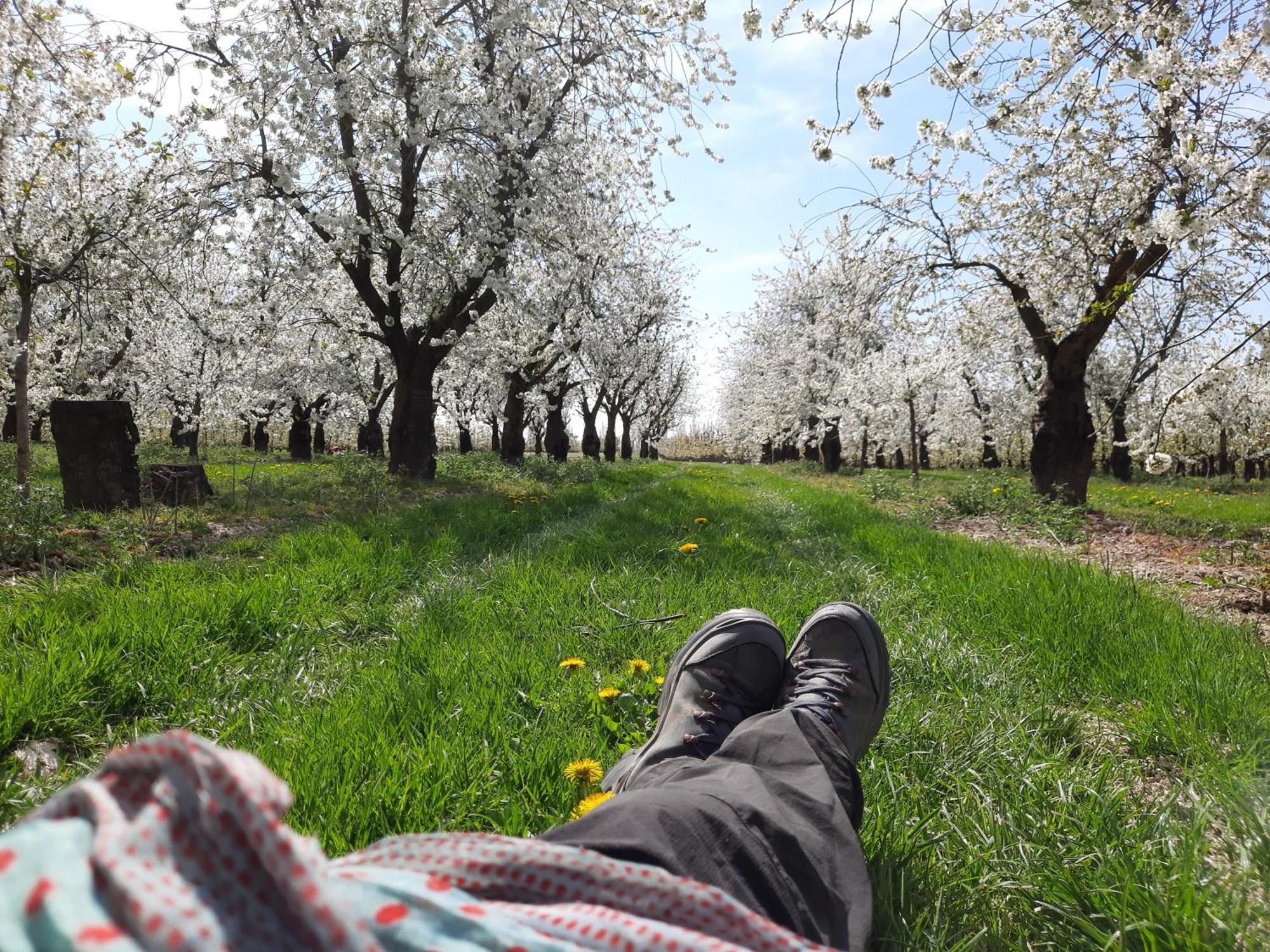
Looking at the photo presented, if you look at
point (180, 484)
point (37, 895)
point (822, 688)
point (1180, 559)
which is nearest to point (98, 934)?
point (37, 895)

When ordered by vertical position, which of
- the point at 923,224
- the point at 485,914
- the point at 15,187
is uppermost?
the point at 15,187

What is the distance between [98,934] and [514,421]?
18.1 m

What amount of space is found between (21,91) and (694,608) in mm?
9364

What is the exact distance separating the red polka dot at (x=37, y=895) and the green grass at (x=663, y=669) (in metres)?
1.02

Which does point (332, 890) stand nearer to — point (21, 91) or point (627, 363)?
point (21, 91)

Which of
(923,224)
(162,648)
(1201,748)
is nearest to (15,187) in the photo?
(162,648)

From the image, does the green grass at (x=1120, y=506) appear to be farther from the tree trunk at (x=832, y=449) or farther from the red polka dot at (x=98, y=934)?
the red polka dot at (x=98, y=934)

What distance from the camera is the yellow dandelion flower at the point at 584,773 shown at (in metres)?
1.59

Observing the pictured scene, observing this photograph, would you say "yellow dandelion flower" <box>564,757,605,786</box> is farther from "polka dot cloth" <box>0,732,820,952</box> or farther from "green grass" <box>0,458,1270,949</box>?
"polka dot cloth" <box>0,732,820,952</box>

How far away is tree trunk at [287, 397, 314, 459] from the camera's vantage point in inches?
879

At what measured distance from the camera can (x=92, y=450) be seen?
244 inches

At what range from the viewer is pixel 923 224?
637 cm

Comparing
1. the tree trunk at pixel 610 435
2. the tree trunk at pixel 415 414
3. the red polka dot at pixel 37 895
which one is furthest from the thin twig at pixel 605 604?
the tree trunk at pixel 610 435

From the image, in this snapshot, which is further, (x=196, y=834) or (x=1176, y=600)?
(x=1176, y=600)
